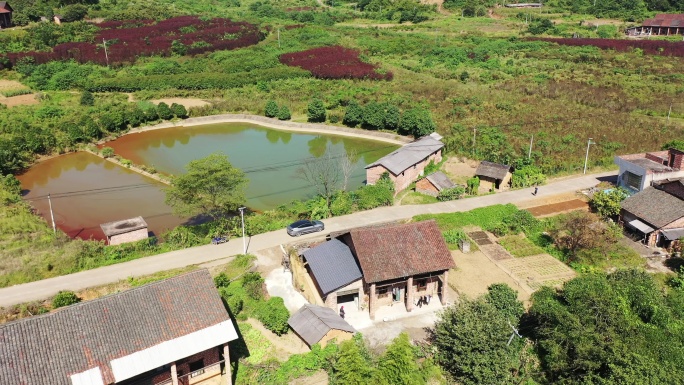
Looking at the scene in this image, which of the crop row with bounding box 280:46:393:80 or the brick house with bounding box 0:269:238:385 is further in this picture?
the crop row with bounding box 280:46:393:80

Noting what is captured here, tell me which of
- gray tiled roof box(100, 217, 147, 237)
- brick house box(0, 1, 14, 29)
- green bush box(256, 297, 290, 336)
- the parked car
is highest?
brick house box(0, 1, 14, 29)

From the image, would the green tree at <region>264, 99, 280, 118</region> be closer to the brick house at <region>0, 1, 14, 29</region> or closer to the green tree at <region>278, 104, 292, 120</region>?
the green tree at <region>278, 104, 292, 120</region>

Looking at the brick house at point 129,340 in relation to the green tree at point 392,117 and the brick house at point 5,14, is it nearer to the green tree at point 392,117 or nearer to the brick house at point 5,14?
the green tree at point 392,117

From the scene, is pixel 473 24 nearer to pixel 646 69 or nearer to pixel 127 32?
pixel 646 69

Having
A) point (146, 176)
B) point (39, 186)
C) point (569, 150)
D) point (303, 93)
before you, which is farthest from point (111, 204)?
point (569, 150)

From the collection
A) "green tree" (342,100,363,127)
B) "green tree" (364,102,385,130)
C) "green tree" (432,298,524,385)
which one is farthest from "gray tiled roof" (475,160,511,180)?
"green tree" (432,298,524,385)
